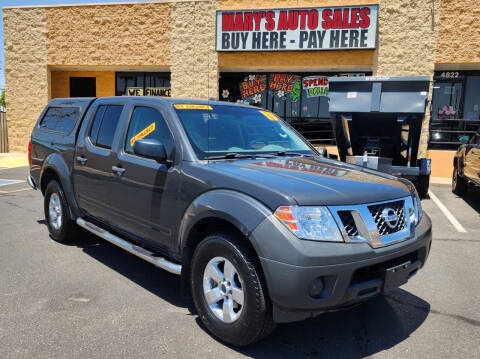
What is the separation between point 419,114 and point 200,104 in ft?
19.0

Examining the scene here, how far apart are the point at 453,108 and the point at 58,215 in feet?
46.8

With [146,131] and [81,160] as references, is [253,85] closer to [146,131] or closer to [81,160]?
[81,160]

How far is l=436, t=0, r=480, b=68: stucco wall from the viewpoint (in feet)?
44.2

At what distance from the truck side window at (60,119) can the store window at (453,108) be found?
43.3 ft

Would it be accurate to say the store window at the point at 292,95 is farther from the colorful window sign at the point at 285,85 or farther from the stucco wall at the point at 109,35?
the stucco wall at the point at 109,35

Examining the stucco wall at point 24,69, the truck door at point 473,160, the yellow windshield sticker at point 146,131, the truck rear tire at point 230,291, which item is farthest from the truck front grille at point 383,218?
the stucco wall at point 24,69

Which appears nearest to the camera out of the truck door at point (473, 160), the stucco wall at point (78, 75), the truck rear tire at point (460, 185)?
the truck door at point (473, 160)

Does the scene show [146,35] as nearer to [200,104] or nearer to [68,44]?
[68,44]

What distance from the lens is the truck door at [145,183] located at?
3.53 meters

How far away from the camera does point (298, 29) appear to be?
14508mm

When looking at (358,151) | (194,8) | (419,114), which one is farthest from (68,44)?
(419,114)

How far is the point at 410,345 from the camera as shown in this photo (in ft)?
10.1

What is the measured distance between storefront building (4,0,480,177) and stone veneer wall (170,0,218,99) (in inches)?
1.5

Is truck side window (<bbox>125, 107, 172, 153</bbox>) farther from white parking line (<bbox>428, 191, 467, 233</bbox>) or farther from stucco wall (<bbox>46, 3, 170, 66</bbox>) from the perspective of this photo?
stucco wall (<bbox>46, 3, 170, 66</bbox>)
